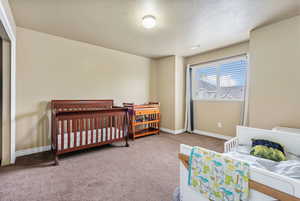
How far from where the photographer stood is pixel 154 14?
77.8 inches

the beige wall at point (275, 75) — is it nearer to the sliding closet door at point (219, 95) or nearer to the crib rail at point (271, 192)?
the sliding closet door at point (219, 95)

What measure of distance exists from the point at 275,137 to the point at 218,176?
1.14 meters

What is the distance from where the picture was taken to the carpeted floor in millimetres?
1485

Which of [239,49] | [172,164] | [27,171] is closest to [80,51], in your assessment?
[27,171]

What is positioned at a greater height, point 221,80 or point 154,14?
point 154,14

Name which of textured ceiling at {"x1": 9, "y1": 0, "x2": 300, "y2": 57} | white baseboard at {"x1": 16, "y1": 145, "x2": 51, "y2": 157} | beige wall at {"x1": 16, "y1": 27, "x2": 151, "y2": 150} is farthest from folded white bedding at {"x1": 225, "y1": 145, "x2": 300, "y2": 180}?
white baseboard at {"x1": 16, "y1": 145, "x2": 51, "y2": 157}

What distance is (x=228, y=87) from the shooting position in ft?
11.0

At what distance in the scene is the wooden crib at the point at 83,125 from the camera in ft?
7.33

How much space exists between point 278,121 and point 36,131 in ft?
13.5

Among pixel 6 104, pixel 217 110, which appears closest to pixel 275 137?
pixel 217 110

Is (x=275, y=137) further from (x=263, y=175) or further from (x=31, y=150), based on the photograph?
(x=31, y=150)

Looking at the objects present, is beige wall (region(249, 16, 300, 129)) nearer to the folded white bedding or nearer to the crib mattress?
the folded white bedding

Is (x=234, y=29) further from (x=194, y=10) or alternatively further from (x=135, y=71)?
(x=135, y=71)

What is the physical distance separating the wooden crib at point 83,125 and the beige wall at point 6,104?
56 centimetres
